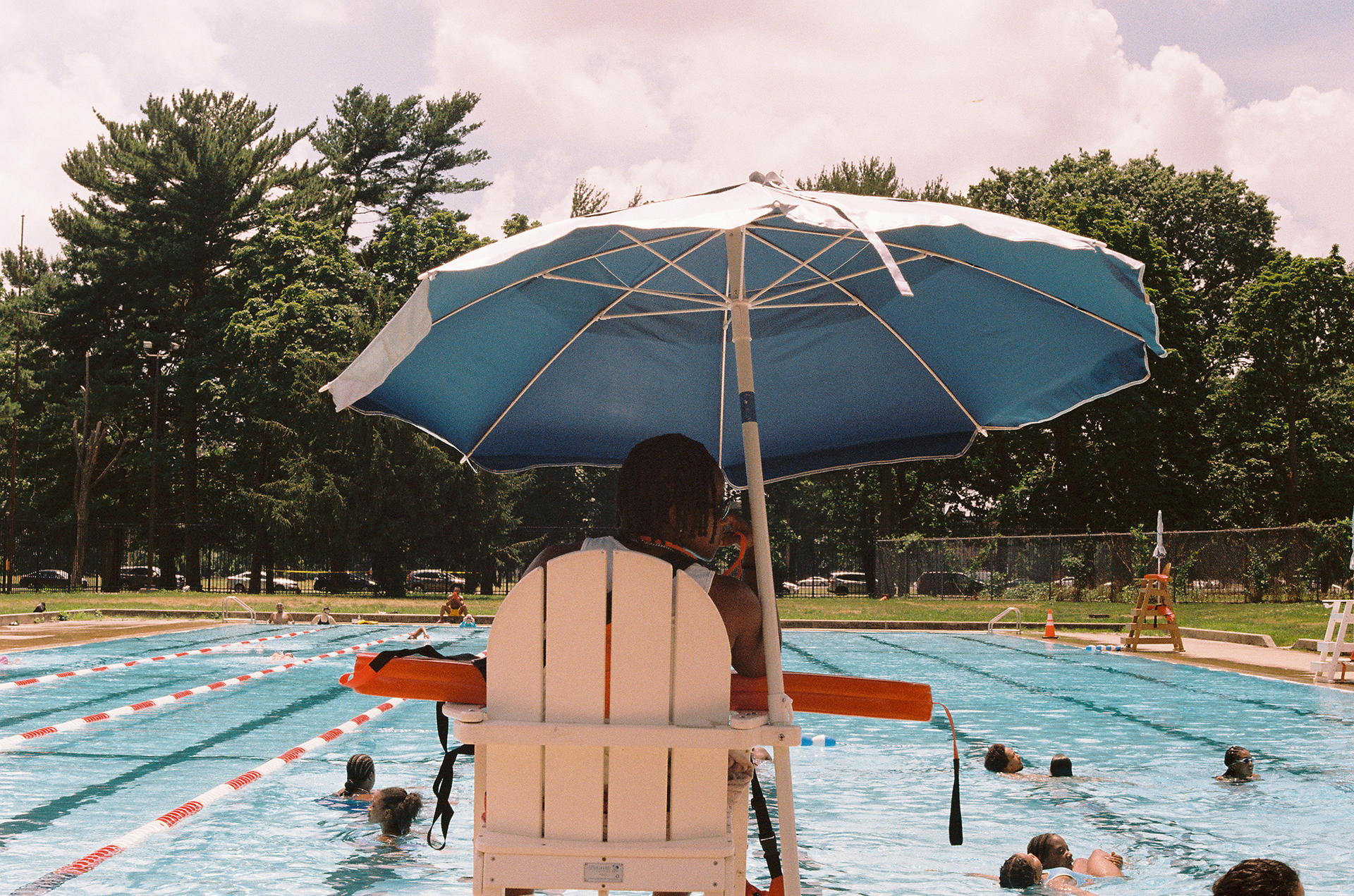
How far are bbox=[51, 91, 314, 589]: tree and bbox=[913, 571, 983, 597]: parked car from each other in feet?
88.0

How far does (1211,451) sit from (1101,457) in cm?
510

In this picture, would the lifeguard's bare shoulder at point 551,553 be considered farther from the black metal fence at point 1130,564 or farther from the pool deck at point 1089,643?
the black metal fence at point 1130,564

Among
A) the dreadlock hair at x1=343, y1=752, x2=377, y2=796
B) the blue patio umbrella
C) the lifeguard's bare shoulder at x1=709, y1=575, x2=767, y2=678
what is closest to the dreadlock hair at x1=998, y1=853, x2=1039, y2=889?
the blue patio umbrella

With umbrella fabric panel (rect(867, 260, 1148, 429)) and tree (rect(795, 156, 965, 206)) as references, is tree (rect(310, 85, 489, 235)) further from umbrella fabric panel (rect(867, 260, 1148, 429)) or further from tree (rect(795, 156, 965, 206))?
umbrella fabric panel (rect(867, 260, 1148, 429))

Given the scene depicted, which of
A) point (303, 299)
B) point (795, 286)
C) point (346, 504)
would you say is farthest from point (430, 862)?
point (303, 299)

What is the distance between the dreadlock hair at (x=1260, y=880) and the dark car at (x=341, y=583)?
32915mm

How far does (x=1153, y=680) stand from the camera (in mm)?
14586

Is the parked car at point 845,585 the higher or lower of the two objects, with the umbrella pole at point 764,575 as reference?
lower

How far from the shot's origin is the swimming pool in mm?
5727

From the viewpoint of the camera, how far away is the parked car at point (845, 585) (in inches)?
1649

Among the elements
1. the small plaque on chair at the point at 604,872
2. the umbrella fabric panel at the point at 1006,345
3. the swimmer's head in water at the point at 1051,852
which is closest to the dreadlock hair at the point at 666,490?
the small plaque on chair at the point at 604,872

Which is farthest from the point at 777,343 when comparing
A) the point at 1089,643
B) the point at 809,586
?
the point at 809,586

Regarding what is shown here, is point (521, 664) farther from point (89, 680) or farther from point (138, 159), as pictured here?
point (138, 159)

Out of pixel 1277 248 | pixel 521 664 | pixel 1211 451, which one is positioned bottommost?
pixel 521 664
